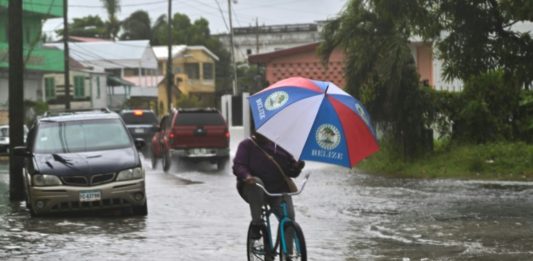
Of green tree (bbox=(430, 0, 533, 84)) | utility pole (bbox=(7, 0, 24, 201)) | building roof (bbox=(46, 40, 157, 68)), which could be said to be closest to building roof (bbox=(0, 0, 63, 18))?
building roof (bbox=(46, 40, 157, 68))

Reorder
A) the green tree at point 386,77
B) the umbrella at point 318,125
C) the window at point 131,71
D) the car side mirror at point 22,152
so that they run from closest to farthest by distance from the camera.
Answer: the umbrella at point 318,125 → the car side mirror at point 22,152 → the green tree at point 386,77 → the window at point 131,71

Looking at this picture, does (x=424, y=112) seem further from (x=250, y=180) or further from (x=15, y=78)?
(x=250, y=180)

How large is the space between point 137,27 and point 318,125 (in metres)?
83.0

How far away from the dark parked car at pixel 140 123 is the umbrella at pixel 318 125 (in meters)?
27.6

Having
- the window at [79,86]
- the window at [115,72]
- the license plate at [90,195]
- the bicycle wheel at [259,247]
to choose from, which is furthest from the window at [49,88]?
the bicycle wheel at [259,247]

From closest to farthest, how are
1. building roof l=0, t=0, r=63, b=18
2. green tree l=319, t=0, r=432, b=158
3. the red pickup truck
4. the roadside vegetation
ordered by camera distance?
the roadside vegetation
green tree l=319, t=0, r=432, b=158
the red pickup truck
building roof l=0, t=0, r=63, b=18

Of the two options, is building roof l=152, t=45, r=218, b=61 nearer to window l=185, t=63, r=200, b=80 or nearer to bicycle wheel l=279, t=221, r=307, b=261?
window l=185, t=63, r=200, b=80

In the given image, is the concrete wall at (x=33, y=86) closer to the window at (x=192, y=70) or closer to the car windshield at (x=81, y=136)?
the window at (x=192, y=70)

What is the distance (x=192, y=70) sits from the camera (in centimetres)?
8375

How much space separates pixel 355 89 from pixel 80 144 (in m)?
11.2

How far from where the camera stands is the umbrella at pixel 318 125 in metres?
7.95

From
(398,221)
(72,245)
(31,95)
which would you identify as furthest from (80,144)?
(31,95)

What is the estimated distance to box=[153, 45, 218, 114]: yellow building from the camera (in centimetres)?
8144

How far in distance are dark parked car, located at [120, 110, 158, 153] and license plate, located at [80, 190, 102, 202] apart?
70.5 ft
